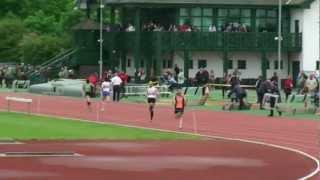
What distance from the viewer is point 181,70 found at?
68.5 meters

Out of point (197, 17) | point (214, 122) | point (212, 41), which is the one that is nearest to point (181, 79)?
point (212, 41)

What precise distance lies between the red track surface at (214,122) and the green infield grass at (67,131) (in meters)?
1.83

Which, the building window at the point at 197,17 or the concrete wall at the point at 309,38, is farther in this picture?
the building window at the point at 197,17

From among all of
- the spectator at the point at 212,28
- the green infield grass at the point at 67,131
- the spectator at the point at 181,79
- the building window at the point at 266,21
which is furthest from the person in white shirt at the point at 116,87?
the building window at the point at 266,21

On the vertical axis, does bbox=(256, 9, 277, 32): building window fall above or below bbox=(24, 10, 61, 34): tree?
below

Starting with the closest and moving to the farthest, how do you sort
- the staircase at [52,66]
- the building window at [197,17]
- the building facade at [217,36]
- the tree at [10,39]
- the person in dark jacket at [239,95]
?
the person in dark jacket at [239,95] < the building facade at [217,36] < the building window at [197,17] < the staircase at [52,66] < the tree at [10,39]

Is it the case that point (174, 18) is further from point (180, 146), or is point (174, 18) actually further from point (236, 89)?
point (180, 146)

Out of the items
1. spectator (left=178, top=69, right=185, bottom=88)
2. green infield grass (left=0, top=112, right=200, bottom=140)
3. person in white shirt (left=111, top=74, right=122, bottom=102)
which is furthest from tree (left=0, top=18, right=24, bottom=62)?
green infield grass (left=0, top=112, right=200, bottom=140)

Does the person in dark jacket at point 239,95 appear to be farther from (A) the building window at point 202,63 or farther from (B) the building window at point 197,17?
(A) the building window at point 202,63

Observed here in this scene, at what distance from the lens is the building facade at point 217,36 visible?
68.4 metres

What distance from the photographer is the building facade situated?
68.4 meters

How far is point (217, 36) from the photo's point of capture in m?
68.4

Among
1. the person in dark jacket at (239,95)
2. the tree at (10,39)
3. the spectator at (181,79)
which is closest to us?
the person in dark jacket at (239,95)

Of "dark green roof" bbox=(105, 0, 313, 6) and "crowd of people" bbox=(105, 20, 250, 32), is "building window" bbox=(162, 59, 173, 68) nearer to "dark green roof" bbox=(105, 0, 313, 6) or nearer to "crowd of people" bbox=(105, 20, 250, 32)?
"crowd of people" bbox=(105, 20, 250, 32)
